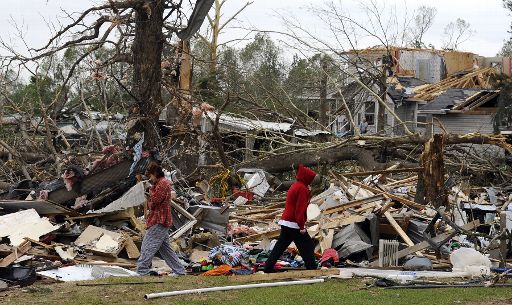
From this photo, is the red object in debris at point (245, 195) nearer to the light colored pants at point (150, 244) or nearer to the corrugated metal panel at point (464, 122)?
the light colored pants at point (150, 244)

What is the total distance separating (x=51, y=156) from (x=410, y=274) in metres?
9.63

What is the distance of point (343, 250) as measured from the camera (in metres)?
12.1

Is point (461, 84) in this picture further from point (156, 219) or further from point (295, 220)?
point (156, 219)

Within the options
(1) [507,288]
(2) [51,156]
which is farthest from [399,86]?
(1) [507,288]

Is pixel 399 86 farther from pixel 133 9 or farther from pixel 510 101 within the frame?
pixel 133 9

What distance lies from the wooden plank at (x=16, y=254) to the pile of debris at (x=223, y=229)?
1 centimetres

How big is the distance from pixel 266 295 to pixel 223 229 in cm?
519

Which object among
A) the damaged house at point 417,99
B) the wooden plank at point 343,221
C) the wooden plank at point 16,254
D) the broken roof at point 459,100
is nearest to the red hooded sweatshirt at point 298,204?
the wooden plank at point 343,221

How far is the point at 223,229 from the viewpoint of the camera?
46.1ft

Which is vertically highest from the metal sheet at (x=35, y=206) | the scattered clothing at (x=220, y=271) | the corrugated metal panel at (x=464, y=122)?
the corrugated metal panel at (x=464, y=122)

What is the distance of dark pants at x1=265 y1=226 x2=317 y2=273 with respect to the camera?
10555mm

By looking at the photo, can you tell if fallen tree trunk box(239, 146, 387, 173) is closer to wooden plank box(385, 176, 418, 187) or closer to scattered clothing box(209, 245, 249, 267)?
wooden plank box(385, 176, 418, 187)

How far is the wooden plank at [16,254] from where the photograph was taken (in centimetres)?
1076

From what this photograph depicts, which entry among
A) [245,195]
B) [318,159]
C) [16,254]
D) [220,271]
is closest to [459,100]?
[318,159]
